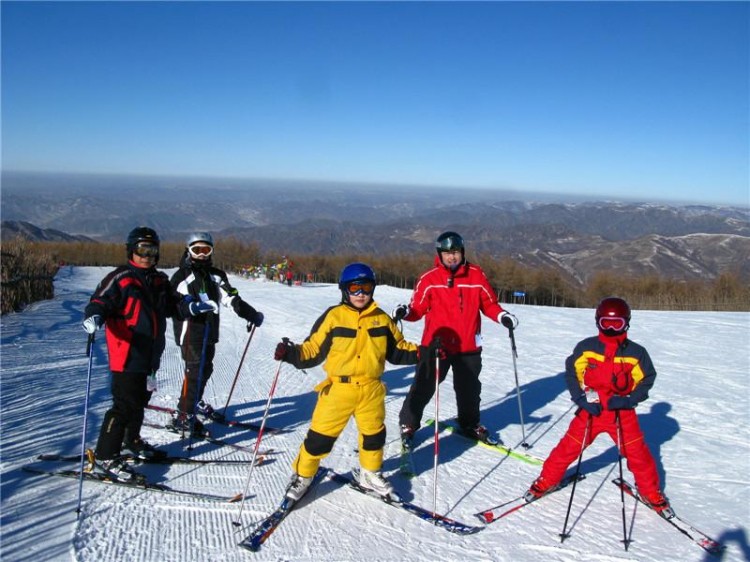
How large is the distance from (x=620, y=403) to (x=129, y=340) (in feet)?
12.3

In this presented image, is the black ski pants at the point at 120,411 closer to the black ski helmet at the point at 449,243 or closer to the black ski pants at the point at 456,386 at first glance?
the black ski pants at the point at 456,386

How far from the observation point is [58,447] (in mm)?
4512

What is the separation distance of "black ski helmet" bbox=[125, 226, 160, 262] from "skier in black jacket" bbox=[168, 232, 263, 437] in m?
0.73

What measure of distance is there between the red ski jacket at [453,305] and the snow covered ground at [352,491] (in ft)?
3.69

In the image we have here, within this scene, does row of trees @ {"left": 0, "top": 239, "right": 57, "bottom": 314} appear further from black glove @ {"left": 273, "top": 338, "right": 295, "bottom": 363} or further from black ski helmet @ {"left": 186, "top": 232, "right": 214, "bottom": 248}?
black glove @ {"left": 273, "top": 338, "right": 295, "bottom": 363}

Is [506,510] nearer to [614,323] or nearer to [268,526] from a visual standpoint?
[614,323]

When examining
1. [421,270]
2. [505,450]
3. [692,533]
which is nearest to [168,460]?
[505,450]

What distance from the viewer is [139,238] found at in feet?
13.8

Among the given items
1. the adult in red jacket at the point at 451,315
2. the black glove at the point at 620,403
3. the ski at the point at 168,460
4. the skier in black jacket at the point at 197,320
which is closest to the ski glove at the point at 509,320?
the adult in red jacket at the point at 451,315

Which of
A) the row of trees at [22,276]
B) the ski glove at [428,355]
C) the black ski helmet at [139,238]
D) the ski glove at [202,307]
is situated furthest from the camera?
the row of trees at [22,276]

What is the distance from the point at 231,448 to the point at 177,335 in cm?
130

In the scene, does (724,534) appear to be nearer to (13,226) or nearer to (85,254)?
(85,254)

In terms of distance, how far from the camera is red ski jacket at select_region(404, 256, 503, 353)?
509cm

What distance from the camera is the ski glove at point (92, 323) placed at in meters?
3.61
